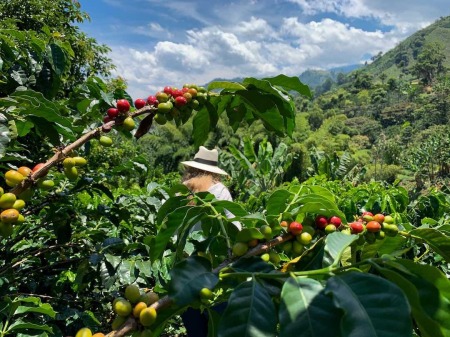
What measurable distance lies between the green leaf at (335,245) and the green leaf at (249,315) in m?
0.15

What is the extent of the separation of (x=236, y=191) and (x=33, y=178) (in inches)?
524

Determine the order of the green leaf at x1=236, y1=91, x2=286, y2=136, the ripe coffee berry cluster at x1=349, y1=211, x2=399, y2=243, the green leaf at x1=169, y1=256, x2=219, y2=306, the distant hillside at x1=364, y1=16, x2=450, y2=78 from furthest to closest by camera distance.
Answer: the distant hillside at x1=364, y1=16, x2=450, y2=78
the green leaf at x1=236, y1=91, x2=286, y2=136
the ripe coffee berry cluster at x1=349, y1=211, x2=399, y2=243
the green leaf at x1=169, y1=256, x2=219, y2=306

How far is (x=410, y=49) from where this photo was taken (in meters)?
125

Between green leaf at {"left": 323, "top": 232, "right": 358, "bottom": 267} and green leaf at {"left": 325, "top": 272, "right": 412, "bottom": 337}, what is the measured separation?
4.6 inches

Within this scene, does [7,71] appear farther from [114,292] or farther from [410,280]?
Result: [410,280]

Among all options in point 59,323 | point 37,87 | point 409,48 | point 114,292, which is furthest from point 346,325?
point 409,48

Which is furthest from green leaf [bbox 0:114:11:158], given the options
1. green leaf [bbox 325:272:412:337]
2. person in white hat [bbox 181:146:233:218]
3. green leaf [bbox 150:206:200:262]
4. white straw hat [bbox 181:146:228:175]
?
white straw hat [bbox 181:146:228:175]

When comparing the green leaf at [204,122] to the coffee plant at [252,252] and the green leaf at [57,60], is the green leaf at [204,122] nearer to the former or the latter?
the coffee plant at [252,252]

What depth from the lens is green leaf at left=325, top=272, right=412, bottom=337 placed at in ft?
1.54

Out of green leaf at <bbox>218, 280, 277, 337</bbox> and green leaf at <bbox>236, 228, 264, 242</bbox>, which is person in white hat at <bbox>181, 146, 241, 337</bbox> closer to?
green leaf at <bbox>236, 228, 264, 242</bbox>

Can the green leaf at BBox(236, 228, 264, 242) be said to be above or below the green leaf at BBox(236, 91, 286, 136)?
below

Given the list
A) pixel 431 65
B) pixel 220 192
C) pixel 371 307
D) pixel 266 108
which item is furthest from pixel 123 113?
pixel 431 65

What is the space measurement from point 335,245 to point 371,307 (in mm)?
198

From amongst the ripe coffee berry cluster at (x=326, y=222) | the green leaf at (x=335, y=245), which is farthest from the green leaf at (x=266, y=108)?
the green leaf at (x=335, y=245)
